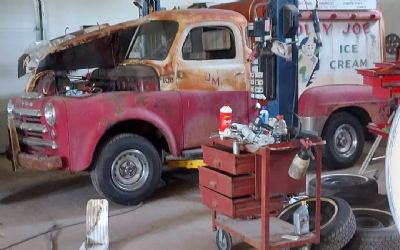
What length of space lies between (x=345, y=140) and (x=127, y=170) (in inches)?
117

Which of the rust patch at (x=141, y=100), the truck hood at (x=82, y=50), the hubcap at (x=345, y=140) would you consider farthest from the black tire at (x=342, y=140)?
the truck hood at (x=82, y=50)

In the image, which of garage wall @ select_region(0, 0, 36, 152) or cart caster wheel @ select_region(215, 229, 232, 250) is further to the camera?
garage wall @ select_region(0, 0, 36, 152)

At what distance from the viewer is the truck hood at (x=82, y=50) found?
6109 millimetres

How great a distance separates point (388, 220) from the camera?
161 inches

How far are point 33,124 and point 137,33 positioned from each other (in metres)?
1.64

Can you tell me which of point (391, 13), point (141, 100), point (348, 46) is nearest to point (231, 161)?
point (141, 100)

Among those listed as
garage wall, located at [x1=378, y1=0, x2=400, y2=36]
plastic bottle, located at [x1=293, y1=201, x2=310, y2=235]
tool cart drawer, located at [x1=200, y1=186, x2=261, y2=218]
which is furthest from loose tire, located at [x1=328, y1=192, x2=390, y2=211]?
garage wall, located at [x1=378, y1=0, x2=400, y2=36]

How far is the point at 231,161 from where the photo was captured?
3.66 meters

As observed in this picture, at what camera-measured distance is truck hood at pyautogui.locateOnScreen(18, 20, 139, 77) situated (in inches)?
241

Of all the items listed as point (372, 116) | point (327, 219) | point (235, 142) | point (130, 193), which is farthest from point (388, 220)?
point (372, 116)

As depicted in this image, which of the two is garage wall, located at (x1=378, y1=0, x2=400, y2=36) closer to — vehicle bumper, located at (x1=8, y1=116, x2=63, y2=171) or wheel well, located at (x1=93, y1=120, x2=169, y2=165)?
wheel well, located at (x1=93, y1=120, x2=169, y2=165)

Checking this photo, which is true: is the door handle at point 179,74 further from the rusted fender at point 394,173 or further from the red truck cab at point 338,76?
the rusted fender at point 394,173

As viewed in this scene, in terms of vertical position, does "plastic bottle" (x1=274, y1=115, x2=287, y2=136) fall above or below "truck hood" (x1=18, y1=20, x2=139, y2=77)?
below

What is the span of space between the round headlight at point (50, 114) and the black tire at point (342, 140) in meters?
3.28
